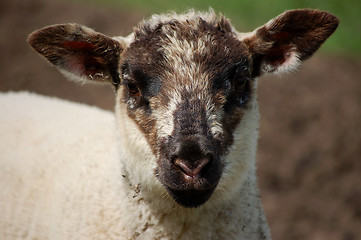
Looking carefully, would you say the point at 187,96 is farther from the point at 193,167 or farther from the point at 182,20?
the point at 182,20

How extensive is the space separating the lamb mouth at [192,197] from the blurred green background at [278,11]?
808 cm

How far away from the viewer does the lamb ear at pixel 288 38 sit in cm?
310

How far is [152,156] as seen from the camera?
2795 mm

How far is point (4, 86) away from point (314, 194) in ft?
22.7

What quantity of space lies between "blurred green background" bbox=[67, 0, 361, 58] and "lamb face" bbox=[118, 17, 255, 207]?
7470mm

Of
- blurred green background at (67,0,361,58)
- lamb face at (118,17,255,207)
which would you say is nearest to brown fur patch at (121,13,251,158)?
lamb face at (118,17,255,207)

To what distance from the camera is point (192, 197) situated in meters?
2.63

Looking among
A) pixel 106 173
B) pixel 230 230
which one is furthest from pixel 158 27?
pixel 230 230

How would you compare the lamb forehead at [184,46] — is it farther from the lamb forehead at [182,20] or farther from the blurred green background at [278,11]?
the blurred green background at [278,11]

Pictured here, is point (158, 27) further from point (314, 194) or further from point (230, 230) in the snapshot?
point (314, 194)

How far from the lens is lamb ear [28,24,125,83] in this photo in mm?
3113

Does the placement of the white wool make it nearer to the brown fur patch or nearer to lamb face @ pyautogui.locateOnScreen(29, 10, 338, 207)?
lamb face @ pyautogui.locateOnScreen(29, 10, 338, 207)

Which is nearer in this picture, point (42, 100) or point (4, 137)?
point (4, 137)

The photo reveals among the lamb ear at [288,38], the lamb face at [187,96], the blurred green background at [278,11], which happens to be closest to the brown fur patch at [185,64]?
the lamb face at [187,96]
